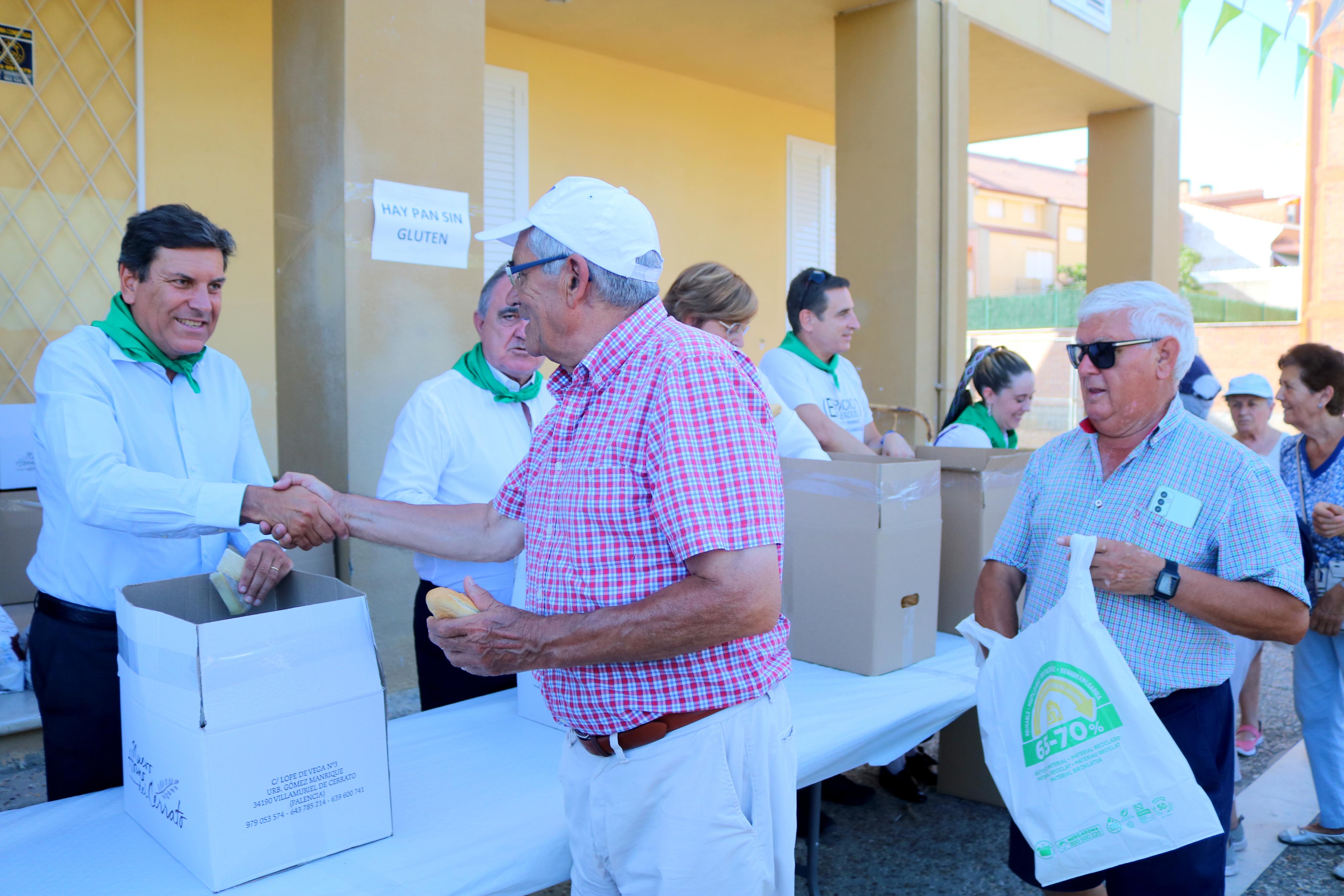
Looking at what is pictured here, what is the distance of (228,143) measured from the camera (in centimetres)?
491

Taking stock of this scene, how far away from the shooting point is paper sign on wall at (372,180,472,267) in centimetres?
340

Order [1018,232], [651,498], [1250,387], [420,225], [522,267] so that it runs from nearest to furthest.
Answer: [651,498] < [522,267] < [420,225] < [1250,387] < [1018,232]

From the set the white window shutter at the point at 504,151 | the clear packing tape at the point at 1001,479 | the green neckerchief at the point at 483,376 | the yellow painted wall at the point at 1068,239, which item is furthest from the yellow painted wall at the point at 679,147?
the yellow painted wall at the point at 1068,239

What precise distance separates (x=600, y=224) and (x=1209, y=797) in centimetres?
164

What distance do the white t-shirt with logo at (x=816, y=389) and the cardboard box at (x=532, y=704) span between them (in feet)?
5.55

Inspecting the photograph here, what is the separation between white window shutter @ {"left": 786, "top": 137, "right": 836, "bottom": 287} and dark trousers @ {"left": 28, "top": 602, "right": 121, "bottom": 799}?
22.1ft

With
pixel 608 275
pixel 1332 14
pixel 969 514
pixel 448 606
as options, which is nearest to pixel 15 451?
pixel 448 606

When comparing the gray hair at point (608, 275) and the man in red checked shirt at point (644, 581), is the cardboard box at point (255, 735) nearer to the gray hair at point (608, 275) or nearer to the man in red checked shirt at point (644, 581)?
the man in red checked shirt at point (644, 581)

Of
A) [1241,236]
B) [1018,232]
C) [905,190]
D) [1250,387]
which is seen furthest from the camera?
[1018,232]

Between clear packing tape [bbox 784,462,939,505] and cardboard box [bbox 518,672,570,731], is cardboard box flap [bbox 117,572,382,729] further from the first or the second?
clear packing tape [bbox 784,462,939,505]

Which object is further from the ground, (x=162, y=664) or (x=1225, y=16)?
(x=1225, y=16)

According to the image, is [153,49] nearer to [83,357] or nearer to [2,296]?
[2,296]

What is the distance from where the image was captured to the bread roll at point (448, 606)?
144cm

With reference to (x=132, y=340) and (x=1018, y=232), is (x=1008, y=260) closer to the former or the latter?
(x=1018, y=232)
